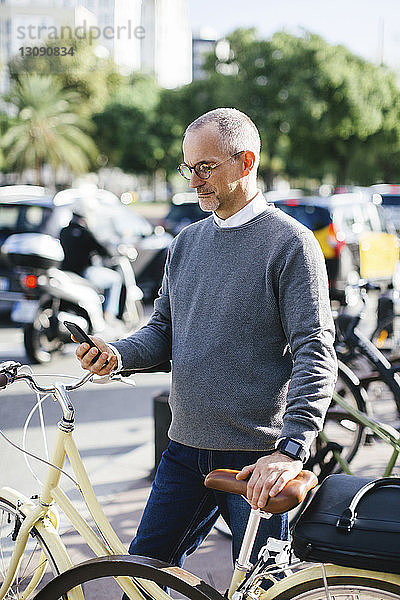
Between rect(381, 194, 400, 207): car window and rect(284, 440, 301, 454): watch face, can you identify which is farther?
rect(381, 194, 400, 207): car window

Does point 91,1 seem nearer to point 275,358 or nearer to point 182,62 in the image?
point 275,358

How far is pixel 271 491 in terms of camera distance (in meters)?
1.83

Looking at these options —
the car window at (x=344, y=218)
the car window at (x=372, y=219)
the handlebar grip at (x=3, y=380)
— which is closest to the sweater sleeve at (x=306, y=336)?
the handlebar grip at (x=3, y=380)

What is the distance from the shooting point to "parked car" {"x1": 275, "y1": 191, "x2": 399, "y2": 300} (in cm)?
1183

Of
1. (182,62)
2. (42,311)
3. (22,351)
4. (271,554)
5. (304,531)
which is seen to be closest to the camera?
(304,531)

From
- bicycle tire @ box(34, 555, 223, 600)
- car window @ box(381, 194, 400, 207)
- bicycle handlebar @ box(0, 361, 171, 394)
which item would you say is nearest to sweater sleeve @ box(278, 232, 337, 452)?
bicycle tire @ box(34, 555, 223, 600)

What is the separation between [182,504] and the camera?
92.7 inches

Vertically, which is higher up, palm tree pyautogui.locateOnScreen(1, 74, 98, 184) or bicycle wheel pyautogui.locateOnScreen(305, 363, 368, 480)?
palm tree pyautogui.locateOnScreen(1, 74, 98, 184)

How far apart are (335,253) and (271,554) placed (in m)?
9.99

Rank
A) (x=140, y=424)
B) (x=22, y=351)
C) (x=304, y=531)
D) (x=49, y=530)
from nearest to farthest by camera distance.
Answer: (x=304, y=531) → (x=49, y=530) → (x=140, y=424) → (x=22, y=351)

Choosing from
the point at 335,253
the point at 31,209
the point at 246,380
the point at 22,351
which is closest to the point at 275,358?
the point at 246,380

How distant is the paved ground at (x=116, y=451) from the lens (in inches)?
139

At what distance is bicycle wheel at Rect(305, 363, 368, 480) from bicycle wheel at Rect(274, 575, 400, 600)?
1.69 metres

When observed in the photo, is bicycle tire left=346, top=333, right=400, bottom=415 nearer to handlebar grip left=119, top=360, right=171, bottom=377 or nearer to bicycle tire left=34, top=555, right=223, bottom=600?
handlebar grip left=119, top=360, right=171, bottom=377
